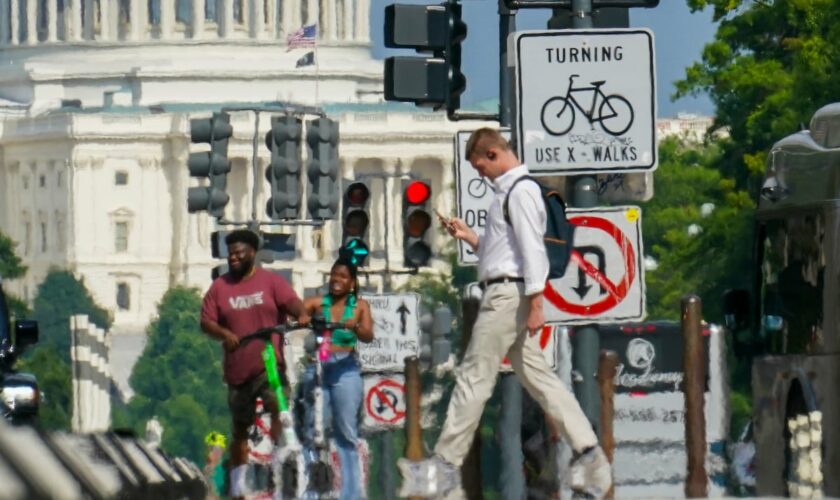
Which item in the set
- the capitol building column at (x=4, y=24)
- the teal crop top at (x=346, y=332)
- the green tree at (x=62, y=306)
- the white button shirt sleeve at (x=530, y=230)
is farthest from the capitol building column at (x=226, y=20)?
the white button shirt sleeve at (x=530, y=230)

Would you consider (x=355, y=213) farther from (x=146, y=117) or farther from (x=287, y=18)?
(x=287, y=18)

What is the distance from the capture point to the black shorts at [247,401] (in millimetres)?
19359

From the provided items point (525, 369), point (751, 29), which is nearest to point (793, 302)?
point (525, 369)

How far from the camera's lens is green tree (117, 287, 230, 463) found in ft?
394

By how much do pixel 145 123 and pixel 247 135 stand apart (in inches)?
421

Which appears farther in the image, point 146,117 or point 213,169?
point 146,117

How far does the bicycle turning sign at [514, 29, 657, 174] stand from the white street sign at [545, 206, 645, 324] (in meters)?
0.28

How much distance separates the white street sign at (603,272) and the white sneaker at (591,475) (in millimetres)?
1280

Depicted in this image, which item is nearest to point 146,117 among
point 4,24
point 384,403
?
point 4,24

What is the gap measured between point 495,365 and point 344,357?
5.20m

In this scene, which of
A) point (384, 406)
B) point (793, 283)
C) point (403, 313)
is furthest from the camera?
point (403, 313)

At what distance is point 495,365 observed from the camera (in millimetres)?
15492

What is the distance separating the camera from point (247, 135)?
155125mm

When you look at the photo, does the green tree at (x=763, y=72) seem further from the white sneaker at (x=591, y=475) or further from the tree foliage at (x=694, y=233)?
the white sneaker at (x=591, y=475)
